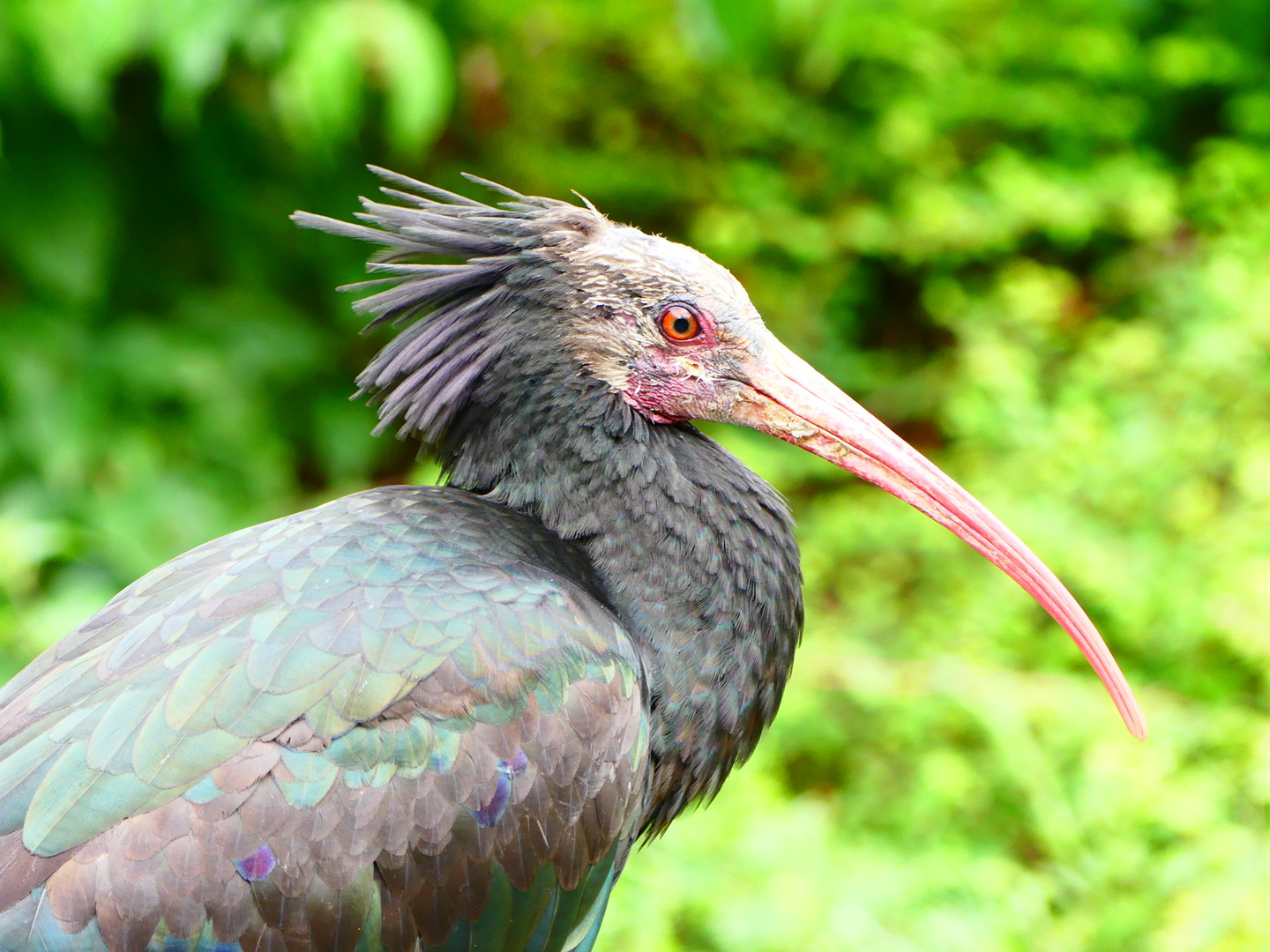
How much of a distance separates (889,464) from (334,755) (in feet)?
3.54

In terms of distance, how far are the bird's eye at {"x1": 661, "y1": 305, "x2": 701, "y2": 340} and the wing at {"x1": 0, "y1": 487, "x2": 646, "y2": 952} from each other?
0.47m

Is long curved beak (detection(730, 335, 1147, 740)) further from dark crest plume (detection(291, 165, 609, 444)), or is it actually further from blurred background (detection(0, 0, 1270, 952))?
blurred background (detection(0, 0, 1270, 952))

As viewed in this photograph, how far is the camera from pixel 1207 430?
4.22 m

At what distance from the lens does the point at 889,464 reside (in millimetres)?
2395

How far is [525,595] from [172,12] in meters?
2.62

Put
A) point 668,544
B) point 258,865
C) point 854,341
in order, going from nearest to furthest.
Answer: point 258,865
point 668,544
point 854,341

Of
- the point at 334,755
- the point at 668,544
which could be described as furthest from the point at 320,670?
the point at 668,544

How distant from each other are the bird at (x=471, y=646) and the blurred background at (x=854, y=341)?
3.64 feet

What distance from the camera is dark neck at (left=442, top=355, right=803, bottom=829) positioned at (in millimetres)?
2301

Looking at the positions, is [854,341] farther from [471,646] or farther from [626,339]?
[471,646]

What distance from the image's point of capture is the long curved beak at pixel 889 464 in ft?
7.84

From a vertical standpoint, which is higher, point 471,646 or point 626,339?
point 626,339

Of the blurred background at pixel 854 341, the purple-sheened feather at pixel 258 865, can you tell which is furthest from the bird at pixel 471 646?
the blurred background at pixel 854 341

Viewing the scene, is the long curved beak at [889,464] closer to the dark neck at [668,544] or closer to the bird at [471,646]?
the bird at [471,646]
